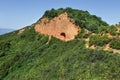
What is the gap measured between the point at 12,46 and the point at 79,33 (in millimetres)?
20869

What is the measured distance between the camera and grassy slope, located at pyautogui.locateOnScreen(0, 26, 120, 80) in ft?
146

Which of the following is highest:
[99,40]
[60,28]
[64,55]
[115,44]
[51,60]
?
[60,28]

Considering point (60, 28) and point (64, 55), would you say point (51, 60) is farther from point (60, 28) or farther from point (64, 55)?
point (60, 28)

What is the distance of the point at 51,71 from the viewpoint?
50.3 m

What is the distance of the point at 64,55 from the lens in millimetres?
53438

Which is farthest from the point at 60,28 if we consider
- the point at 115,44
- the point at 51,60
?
the point at 115,44

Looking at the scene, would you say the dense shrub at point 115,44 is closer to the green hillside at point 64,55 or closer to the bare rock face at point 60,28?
the green hillside at point 64,55

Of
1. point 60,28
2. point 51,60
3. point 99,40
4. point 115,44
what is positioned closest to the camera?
point 115,44

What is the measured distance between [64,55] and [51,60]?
376 cm

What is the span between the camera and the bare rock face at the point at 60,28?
58.9 m

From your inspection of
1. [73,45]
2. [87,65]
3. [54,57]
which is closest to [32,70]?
[54,57]

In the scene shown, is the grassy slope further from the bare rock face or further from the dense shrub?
the dense shrub

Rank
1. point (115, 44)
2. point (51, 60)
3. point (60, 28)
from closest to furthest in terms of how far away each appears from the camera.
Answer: point (115, 44)
point (51, 60)
point (60, 28)

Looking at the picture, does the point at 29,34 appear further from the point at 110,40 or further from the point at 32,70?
the point at 110,40
